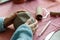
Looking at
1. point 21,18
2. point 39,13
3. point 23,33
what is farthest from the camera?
point 39,13

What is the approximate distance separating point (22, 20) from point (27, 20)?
3 cm

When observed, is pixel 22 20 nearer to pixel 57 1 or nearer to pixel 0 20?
pixel 0 20

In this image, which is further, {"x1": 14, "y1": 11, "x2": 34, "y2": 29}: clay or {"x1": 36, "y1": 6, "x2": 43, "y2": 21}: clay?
{"x1": 36, "y1": 6, "x2": 43, "y2": 21}: clay

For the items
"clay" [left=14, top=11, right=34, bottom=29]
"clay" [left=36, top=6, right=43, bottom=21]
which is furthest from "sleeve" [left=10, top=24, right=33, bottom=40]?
"clay" [left=36, top=6, right=43, bottom=21]

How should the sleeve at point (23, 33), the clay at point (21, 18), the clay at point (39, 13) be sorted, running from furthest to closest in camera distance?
1. the clay at point (39, 13)
2. the clay at point (21, 18)
3. the sleeve at point (23, 33)

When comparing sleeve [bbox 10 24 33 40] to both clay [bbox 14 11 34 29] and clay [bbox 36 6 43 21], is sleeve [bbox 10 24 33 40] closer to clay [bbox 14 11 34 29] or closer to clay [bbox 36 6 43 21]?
clay [bbox 14 11 34 29]

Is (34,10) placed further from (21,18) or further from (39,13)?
(21,18)

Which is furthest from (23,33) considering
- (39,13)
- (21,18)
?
(39,13)

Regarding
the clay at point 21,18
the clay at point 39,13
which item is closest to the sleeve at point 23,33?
the clay at point 21,18

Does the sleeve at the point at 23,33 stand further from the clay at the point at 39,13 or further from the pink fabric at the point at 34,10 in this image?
the clay at the point at 39,13

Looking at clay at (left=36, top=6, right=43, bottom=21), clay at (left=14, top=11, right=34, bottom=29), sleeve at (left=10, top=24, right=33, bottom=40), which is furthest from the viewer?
clay at (left=36, top=6, right=43, bottom=21)

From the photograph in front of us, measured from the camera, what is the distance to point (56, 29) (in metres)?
0.79

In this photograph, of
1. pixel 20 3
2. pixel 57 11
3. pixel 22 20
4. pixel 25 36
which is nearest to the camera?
pixel 25 36

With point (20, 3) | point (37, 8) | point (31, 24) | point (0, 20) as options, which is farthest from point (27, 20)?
Result: point (20, 3)
